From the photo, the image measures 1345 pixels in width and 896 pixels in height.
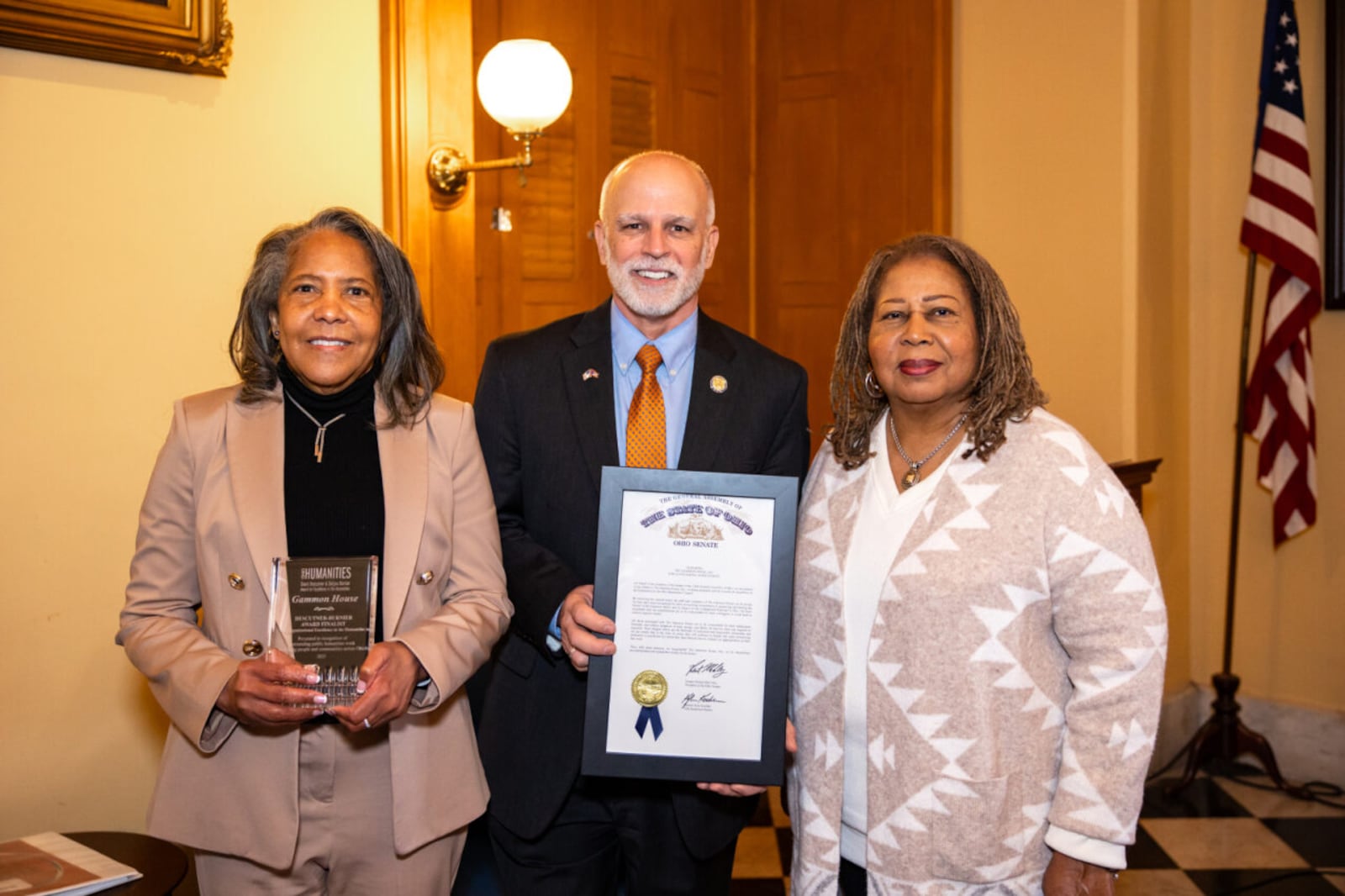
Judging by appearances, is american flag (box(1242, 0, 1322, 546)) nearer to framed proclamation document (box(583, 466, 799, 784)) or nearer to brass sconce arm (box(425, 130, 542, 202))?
brass sconce arm (box(425, 130, 542, 202))

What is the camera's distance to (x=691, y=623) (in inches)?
76.0

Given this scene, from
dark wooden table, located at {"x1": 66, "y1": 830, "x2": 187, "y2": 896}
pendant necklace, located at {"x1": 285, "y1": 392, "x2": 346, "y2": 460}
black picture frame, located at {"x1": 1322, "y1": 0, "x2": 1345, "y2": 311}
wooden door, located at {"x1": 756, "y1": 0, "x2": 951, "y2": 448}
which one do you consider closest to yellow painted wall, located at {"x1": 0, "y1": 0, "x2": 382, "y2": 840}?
dark wooden table, located at {"x1": 66, "y1": 830, "x2": 187, "y2": 896}

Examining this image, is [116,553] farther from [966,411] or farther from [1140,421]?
[1140,421]

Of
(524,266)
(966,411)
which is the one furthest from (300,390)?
(524,266)

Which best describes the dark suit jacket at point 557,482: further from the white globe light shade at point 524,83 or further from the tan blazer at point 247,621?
the white globe light shade at point 524,83

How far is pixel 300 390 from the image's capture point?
206 cm

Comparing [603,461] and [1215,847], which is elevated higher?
[603,461]

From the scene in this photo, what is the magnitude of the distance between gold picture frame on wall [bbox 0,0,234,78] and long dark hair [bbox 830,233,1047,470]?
1915 mm

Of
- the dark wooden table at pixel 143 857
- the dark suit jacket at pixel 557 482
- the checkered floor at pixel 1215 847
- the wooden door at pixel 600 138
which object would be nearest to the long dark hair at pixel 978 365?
the dark suit jacket at pixel 557 482

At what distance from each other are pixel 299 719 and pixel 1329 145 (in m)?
4.36

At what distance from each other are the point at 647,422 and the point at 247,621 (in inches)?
31.5

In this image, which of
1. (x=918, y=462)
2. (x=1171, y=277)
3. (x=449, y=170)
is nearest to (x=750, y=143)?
(x=1171, y=277)

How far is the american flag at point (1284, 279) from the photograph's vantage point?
172 inches

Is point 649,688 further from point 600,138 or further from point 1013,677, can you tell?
point 600,138
